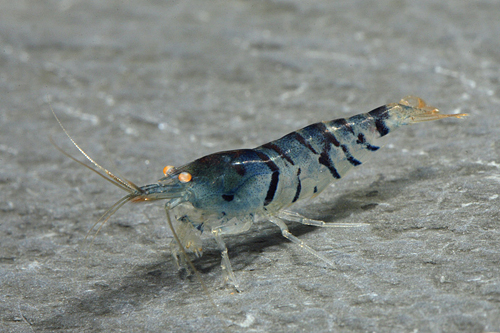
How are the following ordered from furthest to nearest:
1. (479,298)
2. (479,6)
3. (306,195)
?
(479,6) < (306,195) < (479,298)

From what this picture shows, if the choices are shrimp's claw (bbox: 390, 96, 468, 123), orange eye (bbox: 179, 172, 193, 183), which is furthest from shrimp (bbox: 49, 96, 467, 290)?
shrimp's claw (bbox: 390, 96, 468, 123)

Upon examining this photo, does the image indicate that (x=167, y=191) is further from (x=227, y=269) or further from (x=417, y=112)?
(x=417, y=112)

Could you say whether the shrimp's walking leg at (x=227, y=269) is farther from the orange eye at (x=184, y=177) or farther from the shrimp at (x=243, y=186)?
the orange eye at (x=184, y=177)

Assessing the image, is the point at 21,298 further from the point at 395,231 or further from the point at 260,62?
the point at 260,62

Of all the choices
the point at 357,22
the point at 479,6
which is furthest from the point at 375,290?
the point at 479,6

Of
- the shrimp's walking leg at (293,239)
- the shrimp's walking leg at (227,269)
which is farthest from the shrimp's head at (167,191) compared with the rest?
the shrimp's walking leg at (293,239)

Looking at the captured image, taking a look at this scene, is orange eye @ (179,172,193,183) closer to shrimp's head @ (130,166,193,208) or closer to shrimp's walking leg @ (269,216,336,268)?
shrimp's head @ (130,166,193,208)
